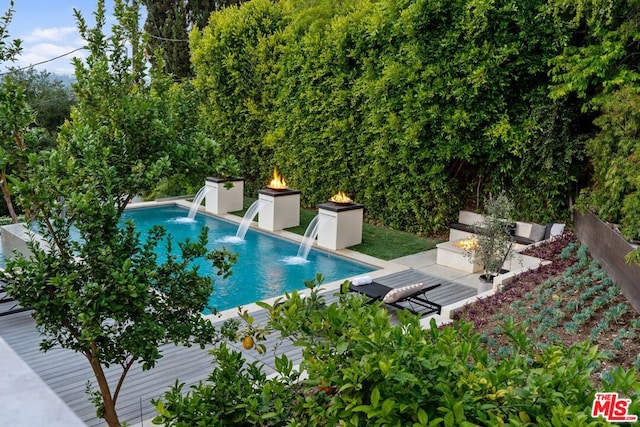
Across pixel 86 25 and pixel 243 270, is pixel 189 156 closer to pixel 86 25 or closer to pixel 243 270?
pixel 86 25

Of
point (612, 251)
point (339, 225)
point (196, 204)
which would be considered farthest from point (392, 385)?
point (196, 204)

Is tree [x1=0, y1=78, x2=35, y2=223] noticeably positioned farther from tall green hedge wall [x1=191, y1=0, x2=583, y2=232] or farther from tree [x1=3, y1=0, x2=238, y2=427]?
tall green hedge wall [x1=191, y1=0, x2=583, y2=232]

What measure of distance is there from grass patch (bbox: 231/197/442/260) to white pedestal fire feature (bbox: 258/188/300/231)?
29cm

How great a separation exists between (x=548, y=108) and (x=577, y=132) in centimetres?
86

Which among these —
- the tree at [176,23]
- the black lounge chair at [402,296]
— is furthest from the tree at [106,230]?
the tree at [176,23]

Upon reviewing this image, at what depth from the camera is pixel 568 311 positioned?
21.9 ft

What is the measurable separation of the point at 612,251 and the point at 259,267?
6246 millimetres

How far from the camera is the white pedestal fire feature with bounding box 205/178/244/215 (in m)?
15.2

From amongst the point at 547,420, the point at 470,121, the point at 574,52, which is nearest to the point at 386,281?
the point at 470,121

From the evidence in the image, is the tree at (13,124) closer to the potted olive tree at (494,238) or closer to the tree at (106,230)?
the tree at (106,230)

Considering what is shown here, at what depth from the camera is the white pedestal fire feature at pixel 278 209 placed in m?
13.3

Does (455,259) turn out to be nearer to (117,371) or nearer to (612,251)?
(612,251)

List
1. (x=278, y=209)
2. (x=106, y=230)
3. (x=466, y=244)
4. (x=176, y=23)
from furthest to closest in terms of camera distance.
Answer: (x=176, y=23)
(x=278, y=209)
(x=466, y=244)
(x=106, y=230)

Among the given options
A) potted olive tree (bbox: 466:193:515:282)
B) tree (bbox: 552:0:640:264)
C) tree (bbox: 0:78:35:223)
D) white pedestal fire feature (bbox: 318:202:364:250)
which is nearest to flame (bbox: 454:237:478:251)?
potted olive tree (bbox: 466:193:515:282)
